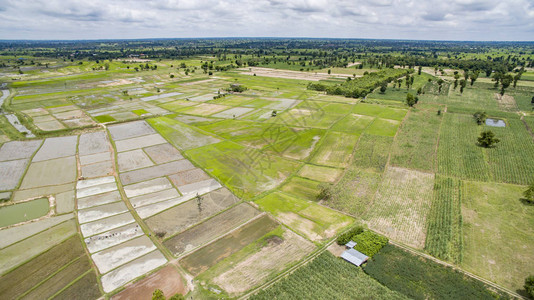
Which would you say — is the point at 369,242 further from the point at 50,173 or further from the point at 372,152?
the point at 50,173

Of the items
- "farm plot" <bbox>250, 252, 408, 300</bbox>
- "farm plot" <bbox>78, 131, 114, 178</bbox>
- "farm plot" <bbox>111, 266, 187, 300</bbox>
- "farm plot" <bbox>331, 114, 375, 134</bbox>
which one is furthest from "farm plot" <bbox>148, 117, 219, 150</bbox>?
"farm plot" <bbox>250, 252, 408, 300</bbox>

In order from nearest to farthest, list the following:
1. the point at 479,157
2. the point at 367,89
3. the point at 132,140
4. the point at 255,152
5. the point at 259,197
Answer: the point at 259,197 < the point at 479,157 < the point at 255,152 < the point at 132,140 < the point at 367,89

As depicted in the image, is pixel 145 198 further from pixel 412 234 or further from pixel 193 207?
pixel 412 234

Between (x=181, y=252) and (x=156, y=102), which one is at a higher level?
(x=156, y=102)

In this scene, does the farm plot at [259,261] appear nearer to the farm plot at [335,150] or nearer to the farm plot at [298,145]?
the farm plot at [335,150]

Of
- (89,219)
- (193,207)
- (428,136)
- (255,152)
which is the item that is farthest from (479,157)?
(89,219)

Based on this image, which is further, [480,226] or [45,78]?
[45,78]

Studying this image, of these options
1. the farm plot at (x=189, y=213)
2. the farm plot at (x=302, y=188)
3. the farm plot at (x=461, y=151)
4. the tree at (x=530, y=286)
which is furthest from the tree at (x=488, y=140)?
the farm plot at (x=189, y=213)
